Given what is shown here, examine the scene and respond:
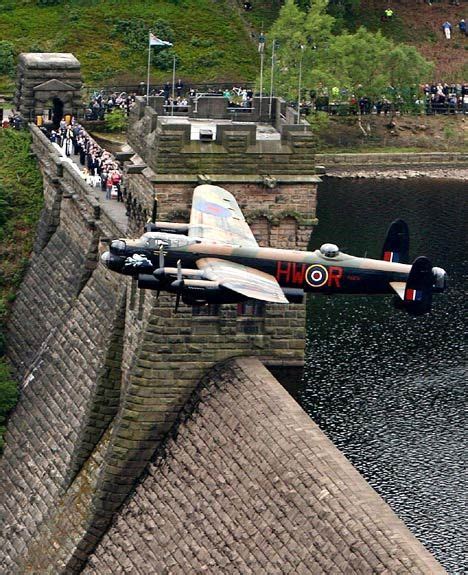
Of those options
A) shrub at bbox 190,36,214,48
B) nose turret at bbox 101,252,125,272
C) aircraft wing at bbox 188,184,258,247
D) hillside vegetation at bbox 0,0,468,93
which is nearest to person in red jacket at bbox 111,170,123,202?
aircraft wing at bbox 188,184,258,247

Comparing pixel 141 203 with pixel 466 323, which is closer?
pixel 141 203

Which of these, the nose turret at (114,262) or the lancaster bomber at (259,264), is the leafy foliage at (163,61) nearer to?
the lancaster bomber at (259,264)

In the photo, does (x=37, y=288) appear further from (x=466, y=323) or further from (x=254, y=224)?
(x=254, y=224)

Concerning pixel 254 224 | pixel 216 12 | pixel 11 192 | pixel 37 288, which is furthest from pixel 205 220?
pixel 216 12

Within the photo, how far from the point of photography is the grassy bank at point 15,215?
10744 centimetres

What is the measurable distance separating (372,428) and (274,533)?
22105 millimetres

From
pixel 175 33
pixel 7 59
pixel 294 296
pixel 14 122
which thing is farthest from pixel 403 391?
pixel 175 33

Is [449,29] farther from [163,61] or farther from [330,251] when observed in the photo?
[330,251]

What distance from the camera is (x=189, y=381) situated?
7562 cm

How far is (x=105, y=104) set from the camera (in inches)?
5753

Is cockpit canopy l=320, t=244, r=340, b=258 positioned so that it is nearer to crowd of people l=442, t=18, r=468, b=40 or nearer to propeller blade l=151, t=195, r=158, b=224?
propeller blade l=151, t=195, r=158, b=224

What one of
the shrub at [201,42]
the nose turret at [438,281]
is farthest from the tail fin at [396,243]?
the shrub at [201,42]

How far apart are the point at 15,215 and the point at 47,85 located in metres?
13.3

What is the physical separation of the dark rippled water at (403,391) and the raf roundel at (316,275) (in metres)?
7.85
